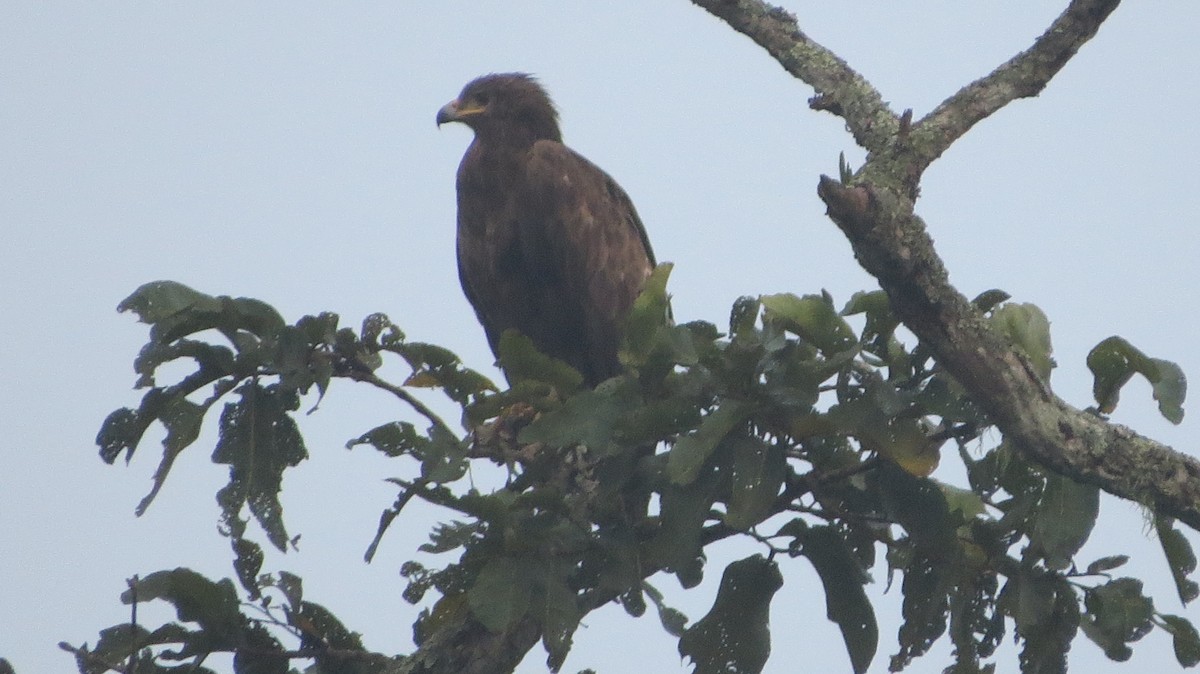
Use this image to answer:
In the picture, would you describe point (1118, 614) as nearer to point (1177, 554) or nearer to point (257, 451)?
point (1177, 554)

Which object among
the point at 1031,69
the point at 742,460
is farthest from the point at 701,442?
the point at 1031,69

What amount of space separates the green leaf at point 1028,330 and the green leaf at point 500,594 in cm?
137

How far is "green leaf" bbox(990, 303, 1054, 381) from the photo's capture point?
3.39m

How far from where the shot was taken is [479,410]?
3.62 metres

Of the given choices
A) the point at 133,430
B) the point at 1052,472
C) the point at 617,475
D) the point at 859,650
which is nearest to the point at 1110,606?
the point at 1052,472

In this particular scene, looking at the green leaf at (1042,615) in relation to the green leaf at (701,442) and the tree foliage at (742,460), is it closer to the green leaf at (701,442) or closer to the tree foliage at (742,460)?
the tree foliage at (742,460)

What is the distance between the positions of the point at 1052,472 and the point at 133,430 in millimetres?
2417

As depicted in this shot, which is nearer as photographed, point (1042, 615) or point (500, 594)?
point (500, 594)

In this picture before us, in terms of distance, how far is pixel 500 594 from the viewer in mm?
3193

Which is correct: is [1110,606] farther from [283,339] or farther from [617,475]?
[283,339]

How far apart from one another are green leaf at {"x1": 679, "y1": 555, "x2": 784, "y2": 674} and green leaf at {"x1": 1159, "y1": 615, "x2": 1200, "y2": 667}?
1.04 m

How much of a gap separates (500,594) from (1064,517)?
1.40m

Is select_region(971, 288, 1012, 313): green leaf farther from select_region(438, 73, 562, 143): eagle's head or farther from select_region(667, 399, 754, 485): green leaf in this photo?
select_region(438, 73, 562, 143): eagle's head

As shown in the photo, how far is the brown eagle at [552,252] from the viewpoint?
6.21 metres
